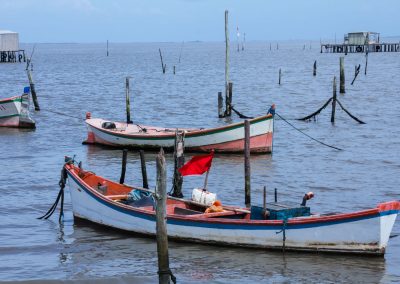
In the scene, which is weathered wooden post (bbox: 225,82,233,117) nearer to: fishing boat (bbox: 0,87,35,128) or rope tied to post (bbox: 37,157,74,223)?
fishing boat (bbox: 0,87,35,128)

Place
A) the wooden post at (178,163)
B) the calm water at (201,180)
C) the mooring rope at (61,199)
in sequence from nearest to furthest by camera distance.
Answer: the calm water at (201,180), the mooring rope at (61,199), the wooden post at (178,163)

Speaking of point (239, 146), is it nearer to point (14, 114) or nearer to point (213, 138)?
point (213, 138)

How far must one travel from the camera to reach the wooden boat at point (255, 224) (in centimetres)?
1579

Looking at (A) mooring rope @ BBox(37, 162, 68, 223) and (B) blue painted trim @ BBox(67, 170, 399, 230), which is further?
(A) mooring rope @ BBox(37, 162, 68, 223)

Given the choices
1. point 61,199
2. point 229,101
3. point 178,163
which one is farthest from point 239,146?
point 61,199

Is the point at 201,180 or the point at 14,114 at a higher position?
the point at 14,114

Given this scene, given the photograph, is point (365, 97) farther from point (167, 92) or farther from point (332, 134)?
point (332, 134)

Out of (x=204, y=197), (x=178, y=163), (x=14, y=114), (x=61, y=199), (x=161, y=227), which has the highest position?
(x=161, y=227)

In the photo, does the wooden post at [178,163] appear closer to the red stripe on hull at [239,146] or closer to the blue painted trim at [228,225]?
the blue painted trim at [228,225]

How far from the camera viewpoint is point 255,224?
16.5 metres

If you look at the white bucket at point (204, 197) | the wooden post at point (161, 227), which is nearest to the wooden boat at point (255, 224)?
the white bucket at point (204, 197)

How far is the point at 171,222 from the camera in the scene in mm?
17406

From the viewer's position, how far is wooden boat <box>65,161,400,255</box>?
1579 centimetres

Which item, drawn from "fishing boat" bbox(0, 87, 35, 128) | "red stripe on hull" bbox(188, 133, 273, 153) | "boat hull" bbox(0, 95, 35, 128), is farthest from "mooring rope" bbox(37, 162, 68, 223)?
"boat hull" bbox(0, 95, 35, 128)
